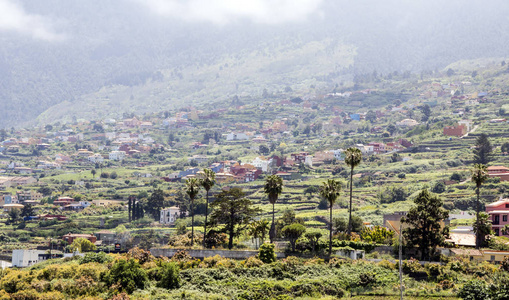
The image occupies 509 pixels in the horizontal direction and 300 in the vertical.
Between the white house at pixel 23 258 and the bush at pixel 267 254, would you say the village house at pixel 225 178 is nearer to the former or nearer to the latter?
the white house at pixel 23 258

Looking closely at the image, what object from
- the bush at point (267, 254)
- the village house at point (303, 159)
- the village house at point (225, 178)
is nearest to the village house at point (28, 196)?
the village house at point (225, 178)

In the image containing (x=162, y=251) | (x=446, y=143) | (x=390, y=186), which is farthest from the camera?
(x=446, y=143)

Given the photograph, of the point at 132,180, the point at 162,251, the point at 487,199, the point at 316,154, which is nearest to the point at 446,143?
the point at 316,154

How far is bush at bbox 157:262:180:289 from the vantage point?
182 feet

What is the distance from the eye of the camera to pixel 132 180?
605 feet

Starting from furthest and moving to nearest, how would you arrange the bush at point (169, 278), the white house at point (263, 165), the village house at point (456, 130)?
1. the white house at point (263, 165)
2. the village house at point (456, 130)
3. the bush at point (169, 278)

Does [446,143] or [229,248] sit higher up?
[446,143]

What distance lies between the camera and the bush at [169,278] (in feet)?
182

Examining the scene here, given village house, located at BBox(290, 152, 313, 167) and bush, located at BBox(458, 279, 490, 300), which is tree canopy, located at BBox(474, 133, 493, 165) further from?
bush, located at BBox(458, 279, 490, 300)

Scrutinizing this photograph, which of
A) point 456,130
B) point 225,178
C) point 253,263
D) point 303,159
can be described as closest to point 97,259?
point 253,263

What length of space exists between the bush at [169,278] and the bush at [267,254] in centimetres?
863

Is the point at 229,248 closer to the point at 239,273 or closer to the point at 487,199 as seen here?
the point at 239,273

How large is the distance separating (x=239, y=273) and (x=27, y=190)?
12400 centimetres

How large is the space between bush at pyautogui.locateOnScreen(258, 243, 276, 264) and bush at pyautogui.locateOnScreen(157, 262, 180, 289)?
8626 mm
